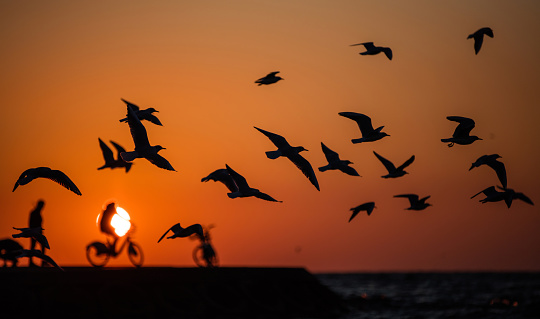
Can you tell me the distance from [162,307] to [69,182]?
750cm

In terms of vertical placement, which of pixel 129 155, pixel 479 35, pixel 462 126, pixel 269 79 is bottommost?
pixel 462 126

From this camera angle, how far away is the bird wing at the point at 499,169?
63.0ft

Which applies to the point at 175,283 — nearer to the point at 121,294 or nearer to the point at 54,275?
the point at 121,294

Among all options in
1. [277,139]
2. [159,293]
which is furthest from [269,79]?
[159,293]

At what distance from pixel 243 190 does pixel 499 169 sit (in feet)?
22.4

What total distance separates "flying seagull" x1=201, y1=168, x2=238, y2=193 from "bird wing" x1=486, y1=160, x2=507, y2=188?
6.65 meters

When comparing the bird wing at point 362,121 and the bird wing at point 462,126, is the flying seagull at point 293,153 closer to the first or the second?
the bird wing at point 362,121

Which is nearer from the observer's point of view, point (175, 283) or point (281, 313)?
point (175, 283)

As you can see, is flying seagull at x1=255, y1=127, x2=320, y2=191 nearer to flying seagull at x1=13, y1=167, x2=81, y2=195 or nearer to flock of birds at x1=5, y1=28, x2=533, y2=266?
flock of birds at x1=5, y1=28, x2=533, y2=266

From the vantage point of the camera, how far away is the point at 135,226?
94.7 ft

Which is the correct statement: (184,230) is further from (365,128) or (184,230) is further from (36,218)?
(36,218)

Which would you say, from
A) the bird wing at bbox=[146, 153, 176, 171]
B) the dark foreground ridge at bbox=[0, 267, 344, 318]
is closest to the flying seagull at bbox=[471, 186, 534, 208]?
the bird wing at bbox=[146, 153, 176, 171]

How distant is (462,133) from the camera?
721 inches

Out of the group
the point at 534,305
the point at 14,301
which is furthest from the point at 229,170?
the point at 534,305
